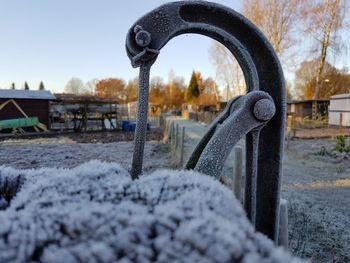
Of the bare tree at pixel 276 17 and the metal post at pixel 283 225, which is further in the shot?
the bare tree at pixel 276 17

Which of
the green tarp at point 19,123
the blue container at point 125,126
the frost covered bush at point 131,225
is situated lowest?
the blue container at point 125,126

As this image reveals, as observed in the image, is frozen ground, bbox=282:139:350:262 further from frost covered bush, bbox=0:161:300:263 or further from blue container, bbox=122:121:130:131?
blue container, bbox=122:121:130:131

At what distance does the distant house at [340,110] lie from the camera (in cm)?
2160

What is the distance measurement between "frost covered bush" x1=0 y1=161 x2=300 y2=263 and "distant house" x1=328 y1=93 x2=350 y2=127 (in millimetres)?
23379

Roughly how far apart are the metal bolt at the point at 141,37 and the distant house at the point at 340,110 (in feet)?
74.8

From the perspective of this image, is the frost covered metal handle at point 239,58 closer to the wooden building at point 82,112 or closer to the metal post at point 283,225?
the metal post at point 283,225

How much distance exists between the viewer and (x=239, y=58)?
5.21 ft

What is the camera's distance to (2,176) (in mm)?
769

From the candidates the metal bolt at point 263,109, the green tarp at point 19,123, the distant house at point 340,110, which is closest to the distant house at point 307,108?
the distant house at point 340,110

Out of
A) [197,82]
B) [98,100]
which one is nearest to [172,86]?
[197,82]

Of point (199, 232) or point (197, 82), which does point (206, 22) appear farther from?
point (197, 82)

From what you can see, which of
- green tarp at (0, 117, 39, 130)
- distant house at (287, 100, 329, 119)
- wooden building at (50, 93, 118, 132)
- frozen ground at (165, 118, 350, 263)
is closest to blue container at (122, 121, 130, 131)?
wooden building at (50, 93, 118, 132)

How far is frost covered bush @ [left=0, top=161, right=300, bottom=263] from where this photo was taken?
43cm

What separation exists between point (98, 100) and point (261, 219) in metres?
20.3
